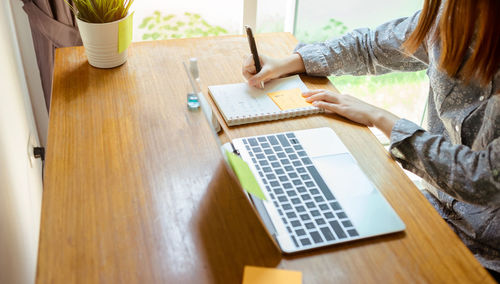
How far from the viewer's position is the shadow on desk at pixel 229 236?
0.73 metres

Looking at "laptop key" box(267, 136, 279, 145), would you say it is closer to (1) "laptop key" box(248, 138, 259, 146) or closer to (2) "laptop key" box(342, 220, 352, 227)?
(1) "laptop key" box(248, 138, 259, 146)

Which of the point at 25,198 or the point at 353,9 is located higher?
the point at 353,9

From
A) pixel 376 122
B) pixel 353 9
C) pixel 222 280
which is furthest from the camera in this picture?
pixel 353 9

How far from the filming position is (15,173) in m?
1.27

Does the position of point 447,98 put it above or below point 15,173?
above

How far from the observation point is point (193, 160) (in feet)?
3.09

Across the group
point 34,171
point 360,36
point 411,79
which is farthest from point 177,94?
point 411,79

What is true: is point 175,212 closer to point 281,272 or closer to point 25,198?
point 281,272

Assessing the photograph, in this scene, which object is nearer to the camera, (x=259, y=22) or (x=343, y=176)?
(x=343, y=176)

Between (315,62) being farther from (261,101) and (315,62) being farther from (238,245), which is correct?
(238,245)

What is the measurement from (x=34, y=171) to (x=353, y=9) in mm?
1534

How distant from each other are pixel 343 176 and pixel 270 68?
0.40 m

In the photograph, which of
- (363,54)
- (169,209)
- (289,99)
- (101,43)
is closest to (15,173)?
(101,43)

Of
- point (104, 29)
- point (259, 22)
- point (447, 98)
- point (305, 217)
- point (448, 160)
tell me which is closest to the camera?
point (305, 217)
